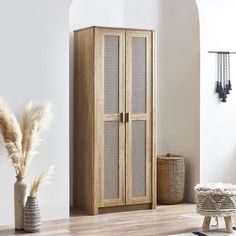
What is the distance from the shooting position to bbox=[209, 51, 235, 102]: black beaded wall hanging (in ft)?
20.7

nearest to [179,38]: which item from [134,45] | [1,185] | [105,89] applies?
[134,45]

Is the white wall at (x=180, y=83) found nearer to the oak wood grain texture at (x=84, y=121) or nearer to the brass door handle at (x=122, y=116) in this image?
the brass door handle at (x=122, y=116)

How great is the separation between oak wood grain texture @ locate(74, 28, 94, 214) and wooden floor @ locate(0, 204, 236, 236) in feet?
1.11

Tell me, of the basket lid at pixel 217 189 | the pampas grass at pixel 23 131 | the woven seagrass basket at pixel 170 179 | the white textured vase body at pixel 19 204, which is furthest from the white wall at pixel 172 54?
the white textured vase body at pixel 19 204

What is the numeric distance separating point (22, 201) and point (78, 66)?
1614 mm

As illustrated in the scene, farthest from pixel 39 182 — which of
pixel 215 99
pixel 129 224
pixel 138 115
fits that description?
pixel 215 99

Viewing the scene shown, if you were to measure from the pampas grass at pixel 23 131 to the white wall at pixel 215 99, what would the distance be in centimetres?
192

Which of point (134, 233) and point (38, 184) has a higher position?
point (38, 184)

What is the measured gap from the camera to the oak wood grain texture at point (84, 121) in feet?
18.6

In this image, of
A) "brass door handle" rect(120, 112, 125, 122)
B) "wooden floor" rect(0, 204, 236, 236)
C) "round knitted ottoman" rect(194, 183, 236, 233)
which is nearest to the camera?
"round knitted ottoman" rect(194, 183, 236, 233)

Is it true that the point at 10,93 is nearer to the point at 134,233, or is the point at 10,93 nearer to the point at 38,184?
the point at 38,184

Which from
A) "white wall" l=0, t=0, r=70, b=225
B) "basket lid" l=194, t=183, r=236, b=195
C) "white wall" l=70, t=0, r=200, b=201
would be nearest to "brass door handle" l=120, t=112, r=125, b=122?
"white wall" l=0, t=0, r=70, b=225

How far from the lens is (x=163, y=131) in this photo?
21.8ft

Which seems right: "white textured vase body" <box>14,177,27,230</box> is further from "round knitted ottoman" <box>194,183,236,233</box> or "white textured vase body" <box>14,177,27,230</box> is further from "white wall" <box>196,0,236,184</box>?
"white wall" <box>196,0,236,184</box>
